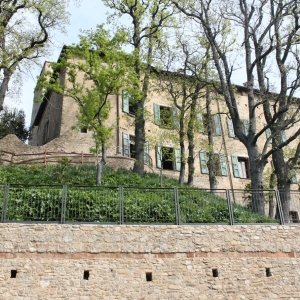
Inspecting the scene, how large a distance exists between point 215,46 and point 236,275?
403 inches

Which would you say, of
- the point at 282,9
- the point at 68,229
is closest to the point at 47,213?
the point at 68,229

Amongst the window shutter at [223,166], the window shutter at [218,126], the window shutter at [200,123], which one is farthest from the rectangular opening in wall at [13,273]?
the window shutter at [218,126]

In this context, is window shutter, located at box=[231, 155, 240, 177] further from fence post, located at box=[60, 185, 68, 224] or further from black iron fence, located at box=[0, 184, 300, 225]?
fence post, located at box=[60, 185, 68, 224]

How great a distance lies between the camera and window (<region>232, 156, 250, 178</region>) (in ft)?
81.0

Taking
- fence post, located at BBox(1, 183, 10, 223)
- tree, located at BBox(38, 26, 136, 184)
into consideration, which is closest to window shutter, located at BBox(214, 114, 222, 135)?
tree, located at BBox(38, 26, 136, 184)

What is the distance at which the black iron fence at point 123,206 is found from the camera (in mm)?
10289

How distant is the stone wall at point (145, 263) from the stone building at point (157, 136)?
8.53m

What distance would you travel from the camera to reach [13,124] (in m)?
27.8

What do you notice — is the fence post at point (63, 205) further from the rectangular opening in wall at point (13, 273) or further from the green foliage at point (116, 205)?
the rectangular opening in wall at point (13, 273)

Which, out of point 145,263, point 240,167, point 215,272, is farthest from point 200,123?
point 145,263

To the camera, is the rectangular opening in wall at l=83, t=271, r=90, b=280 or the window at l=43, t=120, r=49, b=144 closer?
the rectangular opening in wall at l=83, t=271, r=90, b=280

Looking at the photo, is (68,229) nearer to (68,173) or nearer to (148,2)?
(68,173)

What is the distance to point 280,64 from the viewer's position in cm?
1572

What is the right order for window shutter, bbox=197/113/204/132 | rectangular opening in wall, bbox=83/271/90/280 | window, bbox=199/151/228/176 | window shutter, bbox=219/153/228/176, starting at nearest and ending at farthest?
rectangular opening in wall, bbox=83/271/90/280 → window shutter, bbox=197/113/204/132 → window, bbox=199/151/228/176 → window shutter, bbox=219/153/228/176
